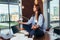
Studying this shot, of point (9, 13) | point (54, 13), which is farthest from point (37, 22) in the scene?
point (9, 13)

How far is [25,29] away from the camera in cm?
282

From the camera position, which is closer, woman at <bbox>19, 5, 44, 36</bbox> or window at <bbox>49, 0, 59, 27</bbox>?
woman at <bbox>19, 5, 44, 36</bbox>

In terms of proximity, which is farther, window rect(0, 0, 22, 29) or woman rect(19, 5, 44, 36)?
window rect(0, 0, 22, 29)

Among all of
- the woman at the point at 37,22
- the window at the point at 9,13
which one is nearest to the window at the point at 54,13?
the woman at the point at 37,22

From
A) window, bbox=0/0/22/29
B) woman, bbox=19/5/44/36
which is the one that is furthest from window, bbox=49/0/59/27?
window, bbox=0/0/22/29

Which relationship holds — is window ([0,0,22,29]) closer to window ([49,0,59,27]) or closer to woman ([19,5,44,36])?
woman ([19,5,44,36])

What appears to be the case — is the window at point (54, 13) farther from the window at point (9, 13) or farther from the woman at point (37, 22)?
the window at point (9, 13)

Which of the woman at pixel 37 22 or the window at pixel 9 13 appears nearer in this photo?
the woman at pixel 37 22

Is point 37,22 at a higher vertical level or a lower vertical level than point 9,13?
lower

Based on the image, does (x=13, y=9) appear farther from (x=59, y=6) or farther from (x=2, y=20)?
(x=59, y=6)

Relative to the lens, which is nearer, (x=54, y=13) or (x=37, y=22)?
(x=37, y=22)

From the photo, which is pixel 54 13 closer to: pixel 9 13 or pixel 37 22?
pixel 37 22

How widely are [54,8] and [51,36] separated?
58 cm

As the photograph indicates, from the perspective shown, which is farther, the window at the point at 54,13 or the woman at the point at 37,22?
the window at the point at 54,13
